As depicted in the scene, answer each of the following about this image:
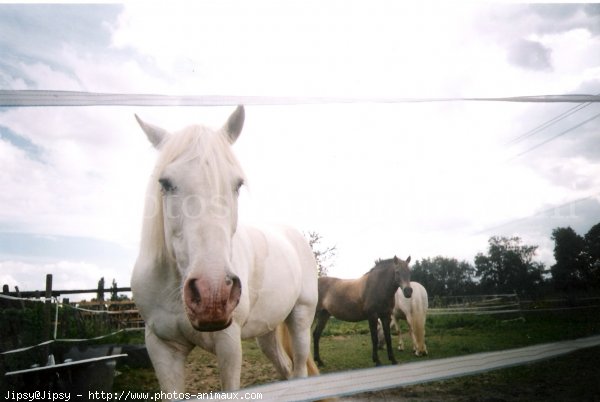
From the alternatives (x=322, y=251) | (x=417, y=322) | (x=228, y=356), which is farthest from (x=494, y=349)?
(x=228, y=356)

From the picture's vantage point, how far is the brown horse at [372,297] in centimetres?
187

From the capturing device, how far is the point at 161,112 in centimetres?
137

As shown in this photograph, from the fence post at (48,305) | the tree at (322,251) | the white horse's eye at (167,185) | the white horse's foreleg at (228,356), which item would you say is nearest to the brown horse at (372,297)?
the tree at (322,251)

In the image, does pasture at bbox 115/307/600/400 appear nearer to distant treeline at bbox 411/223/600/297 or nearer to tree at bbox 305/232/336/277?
distant treeline at bbox 411/223/600/297

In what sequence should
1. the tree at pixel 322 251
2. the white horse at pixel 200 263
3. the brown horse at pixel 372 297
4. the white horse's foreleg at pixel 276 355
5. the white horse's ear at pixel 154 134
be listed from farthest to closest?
1. the white horse's foreleg at pixel 276 355
2. the brown horse at pixel 372 297
3. the tree at pixel 322 251
4. the white horse's ear at pixel 154 134
5. the white horse at pixel 200 263

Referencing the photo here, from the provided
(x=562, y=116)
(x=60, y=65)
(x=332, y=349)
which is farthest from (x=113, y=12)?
(x=562, y=116)

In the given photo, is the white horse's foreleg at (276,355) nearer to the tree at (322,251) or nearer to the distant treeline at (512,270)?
the tree at (322,251)

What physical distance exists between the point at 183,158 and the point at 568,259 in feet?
7.74

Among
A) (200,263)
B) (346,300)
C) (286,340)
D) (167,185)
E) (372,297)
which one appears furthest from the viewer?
(372,297)

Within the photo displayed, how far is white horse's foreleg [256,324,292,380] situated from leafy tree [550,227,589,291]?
5.46 ft

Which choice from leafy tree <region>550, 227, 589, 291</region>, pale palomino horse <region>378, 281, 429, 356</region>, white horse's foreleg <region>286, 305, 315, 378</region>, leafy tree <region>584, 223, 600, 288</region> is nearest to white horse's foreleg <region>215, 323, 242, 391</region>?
white horse's foreleg <region>286, 305, 315, 378</region>

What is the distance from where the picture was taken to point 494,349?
6.36ft

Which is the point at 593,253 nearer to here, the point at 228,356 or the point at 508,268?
the point at 508,268

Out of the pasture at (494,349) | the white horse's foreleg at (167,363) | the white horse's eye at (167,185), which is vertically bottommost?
the pasture at (494,349)
